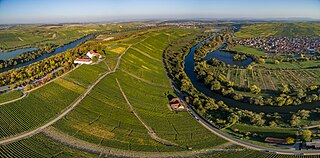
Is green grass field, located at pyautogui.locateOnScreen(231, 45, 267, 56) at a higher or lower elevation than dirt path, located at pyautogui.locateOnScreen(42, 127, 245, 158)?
higher

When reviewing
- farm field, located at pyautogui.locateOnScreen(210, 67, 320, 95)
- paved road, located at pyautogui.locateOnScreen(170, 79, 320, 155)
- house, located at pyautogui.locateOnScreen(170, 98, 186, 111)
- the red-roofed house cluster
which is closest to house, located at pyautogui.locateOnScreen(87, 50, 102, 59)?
the red-roofed house cluster

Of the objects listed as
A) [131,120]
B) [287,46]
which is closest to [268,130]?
[131,120]

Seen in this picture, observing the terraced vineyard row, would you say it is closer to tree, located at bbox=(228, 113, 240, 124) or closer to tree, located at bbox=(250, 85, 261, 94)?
tree, located at bbox=(250, 85, 261, 94)

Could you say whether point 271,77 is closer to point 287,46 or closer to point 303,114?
point 303,114

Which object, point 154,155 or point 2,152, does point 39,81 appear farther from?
point 154,155

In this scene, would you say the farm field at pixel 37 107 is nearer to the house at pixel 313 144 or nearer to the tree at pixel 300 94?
the house at pixel 313 144

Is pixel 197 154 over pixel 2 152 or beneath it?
beneath

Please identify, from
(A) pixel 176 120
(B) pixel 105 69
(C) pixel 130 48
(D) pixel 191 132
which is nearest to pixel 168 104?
(A) pixel 176 120
